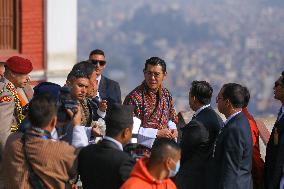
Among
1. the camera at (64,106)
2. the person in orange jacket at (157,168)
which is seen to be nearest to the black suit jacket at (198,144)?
the camera at (64,106)

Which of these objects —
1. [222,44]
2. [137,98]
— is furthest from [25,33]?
[222,44]

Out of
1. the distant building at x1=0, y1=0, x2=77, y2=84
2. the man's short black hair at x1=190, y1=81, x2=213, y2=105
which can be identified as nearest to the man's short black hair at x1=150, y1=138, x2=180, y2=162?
the man's short black hair at x1=190, y1=81, x2=213, y2=105

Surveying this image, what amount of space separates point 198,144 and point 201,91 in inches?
19.1

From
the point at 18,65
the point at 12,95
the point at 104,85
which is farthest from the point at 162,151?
the point at 104,85

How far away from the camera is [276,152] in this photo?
647 cm

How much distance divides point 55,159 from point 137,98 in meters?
2.52

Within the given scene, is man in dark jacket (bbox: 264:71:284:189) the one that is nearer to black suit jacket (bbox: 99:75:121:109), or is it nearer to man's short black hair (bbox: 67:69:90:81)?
man's short black hair (bbox: 67:69:90:81)

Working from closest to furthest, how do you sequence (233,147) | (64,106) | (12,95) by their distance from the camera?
(64,106)
(233,147)
(12,95)

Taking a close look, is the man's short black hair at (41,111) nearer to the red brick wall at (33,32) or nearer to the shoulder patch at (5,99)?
the shoulder patch at (5,99)

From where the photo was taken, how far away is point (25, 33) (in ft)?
46.7

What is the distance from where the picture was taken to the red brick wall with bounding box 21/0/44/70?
46.5 feet

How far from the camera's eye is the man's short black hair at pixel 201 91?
6629 millimetres

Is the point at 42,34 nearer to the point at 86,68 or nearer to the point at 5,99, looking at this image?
the point at 86,68

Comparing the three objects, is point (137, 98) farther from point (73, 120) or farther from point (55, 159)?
point (55, 159)
